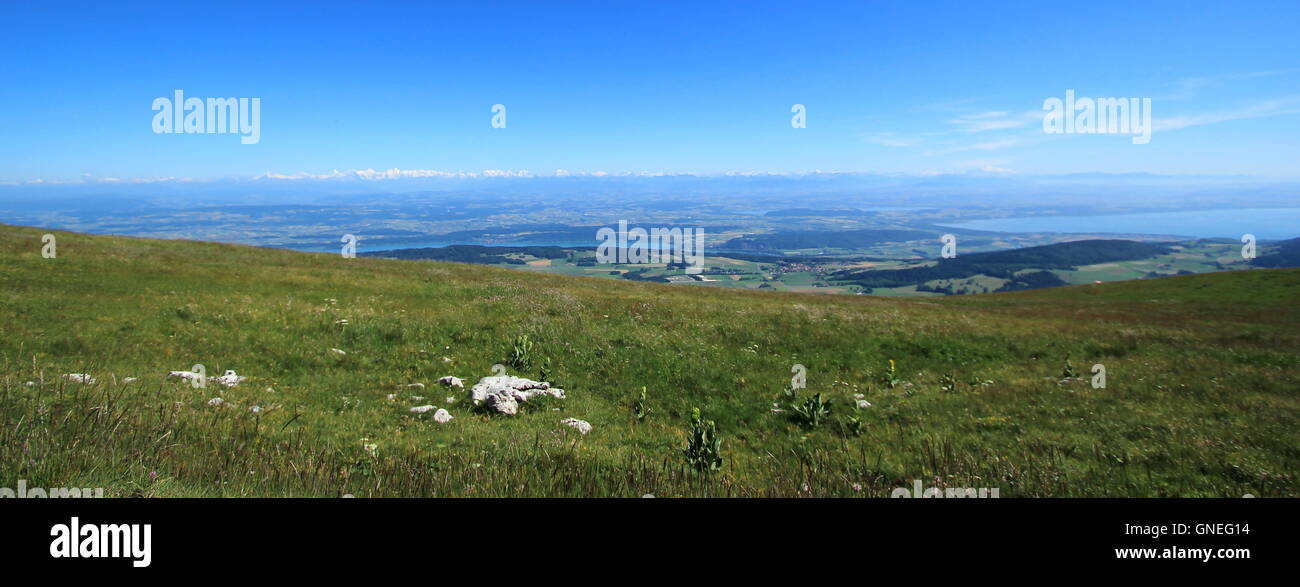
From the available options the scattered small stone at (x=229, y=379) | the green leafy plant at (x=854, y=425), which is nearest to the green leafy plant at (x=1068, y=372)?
the green leafy plant at (x=854, y=425)

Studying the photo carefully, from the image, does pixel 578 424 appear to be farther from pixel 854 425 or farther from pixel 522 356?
pixel 854 425

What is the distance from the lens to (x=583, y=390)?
16.3 meters

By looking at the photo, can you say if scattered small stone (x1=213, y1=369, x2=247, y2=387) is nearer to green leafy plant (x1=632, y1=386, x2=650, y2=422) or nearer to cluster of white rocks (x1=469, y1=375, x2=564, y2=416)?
cluster of white rocks (x1=469, y1=375, x2=564, y2=416)

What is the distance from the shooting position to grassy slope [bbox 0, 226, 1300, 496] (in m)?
5.89

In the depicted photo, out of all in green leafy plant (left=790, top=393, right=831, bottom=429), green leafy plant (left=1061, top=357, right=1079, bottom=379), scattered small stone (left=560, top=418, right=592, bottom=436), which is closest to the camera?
scattered small stone (left=560, top=418, right=592, bottom=436)

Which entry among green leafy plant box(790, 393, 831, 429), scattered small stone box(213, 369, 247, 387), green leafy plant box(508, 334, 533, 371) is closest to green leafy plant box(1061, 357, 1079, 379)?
green leafy plant box(790, 393, 831, 429)

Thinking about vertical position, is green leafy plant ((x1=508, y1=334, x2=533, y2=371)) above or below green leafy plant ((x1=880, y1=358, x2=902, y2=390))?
above

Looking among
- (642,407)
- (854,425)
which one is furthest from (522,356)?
(854,425)

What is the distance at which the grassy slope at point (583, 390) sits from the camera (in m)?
5.89

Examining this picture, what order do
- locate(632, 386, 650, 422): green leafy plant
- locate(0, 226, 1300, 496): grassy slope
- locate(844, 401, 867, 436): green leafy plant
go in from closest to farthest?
locate(0, 226, 1300, 496): grassy slope < locate(844, 401, 867, 436): green leafy plant < locate(632, 386, 650, 422): green leafy plant

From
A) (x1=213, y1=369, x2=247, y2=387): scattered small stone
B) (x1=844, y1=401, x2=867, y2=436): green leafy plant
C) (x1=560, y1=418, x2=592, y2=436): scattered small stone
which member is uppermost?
(x1=213, y1=369, x2=247, y2=387): scattered small stone

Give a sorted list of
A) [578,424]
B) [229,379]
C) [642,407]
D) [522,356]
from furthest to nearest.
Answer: [522,356]
[642,407]
[229,379]
[578,424]

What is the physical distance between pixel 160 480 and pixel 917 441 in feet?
43.5
